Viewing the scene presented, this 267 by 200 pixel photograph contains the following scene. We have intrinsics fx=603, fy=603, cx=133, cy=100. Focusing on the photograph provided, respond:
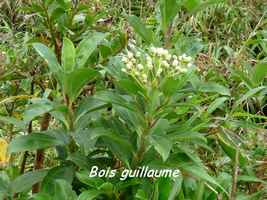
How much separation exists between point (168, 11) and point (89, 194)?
36cm

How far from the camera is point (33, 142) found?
104 centimetres

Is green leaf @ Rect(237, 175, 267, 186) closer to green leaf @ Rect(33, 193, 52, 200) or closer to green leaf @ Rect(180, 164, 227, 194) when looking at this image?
green leaf @ Rect(180, 164, 227, 194)

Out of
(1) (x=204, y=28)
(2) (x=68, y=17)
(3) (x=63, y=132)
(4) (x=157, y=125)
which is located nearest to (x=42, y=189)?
(3) (x=63, y=132)

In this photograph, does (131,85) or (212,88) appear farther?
(212,88)

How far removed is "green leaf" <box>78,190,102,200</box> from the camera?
3.17ft

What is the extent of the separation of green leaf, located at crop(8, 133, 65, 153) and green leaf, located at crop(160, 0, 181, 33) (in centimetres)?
29

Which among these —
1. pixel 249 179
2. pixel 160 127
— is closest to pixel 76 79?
pixel 160 127

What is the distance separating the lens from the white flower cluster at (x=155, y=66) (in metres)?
0.95

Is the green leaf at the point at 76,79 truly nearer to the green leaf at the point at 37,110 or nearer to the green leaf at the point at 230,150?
the green leaf at the point at 37,110

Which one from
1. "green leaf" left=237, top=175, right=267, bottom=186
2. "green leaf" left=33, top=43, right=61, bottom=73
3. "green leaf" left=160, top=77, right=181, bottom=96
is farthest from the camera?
"green leaf" left=237, top=175, right=267, bottom=186

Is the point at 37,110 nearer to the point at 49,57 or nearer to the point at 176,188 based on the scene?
the point at 49,57

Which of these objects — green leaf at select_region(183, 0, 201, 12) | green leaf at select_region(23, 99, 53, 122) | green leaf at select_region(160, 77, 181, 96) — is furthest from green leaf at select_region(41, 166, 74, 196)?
green leaf at select_region(183, 0, 201, 12)

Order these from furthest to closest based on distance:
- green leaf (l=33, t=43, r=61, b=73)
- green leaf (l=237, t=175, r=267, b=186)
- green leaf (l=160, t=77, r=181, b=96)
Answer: green leaf (l=237, t=175, r=267, b=186)
green leaf (l=33, t=43, r=61, b=73)
green leaf (l=160, t=77, r=181, b=96)

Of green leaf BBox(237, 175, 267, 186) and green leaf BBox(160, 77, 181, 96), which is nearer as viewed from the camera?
green leaf BBox(160, 77, 181, 96)
